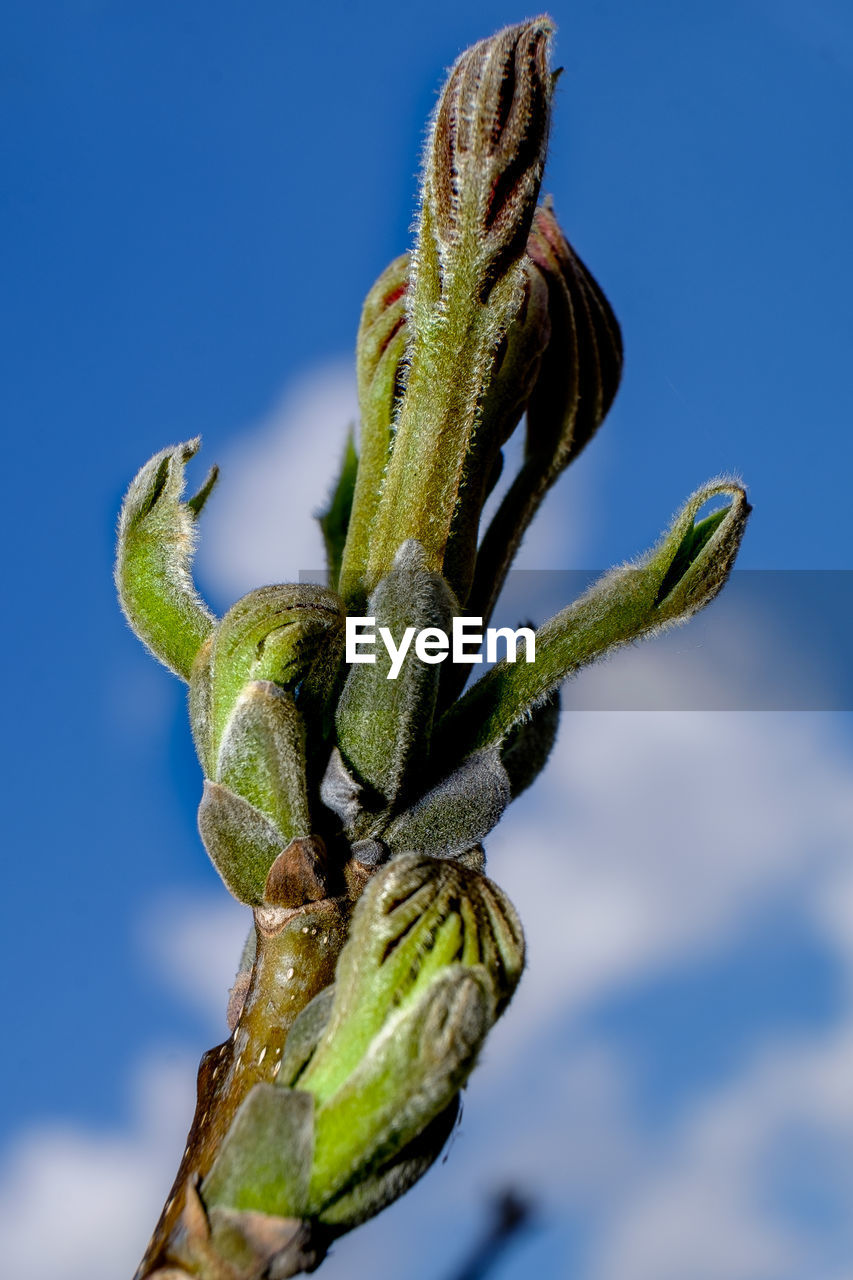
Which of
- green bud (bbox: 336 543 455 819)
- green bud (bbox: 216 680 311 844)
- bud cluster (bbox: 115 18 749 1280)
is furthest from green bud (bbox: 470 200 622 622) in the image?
green bud (bbox: 216 680 311 844)

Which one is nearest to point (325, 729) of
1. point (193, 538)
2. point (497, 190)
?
point (193, 538)

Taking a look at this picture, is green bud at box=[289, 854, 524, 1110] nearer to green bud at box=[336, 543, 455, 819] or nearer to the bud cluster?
the bud cluster

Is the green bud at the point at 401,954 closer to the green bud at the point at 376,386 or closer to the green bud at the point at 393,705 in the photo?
the green bud at the point at 393,705

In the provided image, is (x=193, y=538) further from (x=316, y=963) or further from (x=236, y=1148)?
(x=236, y=1148)

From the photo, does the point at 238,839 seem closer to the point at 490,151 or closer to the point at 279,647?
the point at 279,647

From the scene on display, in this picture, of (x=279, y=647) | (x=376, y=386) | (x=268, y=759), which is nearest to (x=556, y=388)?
(x=376, y=386)
